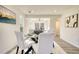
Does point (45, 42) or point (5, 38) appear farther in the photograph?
point (5, 38)

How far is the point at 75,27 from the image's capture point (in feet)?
19.7

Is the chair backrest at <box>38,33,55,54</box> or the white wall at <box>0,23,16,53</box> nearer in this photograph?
the chair backrest at <box>38,33,55,54</box>

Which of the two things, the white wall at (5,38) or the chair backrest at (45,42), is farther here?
the white wall at (5,38)

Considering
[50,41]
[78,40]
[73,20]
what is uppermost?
[73,20]
